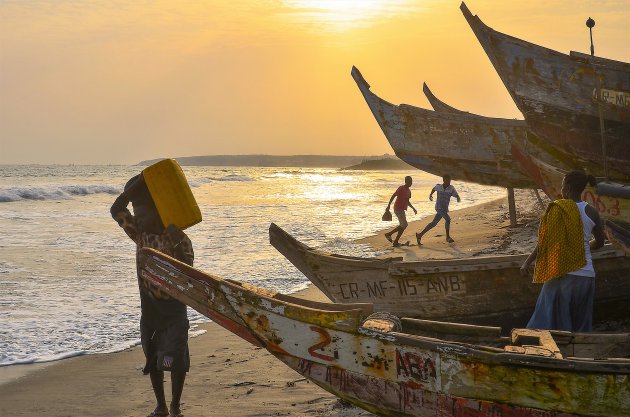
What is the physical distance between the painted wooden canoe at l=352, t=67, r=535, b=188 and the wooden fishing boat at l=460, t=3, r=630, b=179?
8.25 ft

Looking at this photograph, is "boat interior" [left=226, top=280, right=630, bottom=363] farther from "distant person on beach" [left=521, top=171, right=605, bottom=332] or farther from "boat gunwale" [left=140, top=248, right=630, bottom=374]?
"distant person on beach" [left=521, top=171, right=605, bottom=332]

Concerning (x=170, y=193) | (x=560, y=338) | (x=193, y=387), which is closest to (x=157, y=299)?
(x=170, y=193)

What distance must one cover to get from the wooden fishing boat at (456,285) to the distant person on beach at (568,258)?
1181mm

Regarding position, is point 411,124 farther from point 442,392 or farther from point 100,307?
point 442,392

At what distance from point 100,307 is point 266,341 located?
6.04m

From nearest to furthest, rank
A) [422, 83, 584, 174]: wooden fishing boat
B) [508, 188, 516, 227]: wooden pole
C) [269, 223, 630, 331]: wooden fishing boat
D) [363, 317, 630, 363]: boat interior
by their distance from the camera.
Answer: [363, 317, 630, 363]: boat interior
[269, 223, 630, 331]: wooden fishing boat
[422, 83, 584, 174]: wooden fishing boat
[508, 188, 516, 227]: wooden pole

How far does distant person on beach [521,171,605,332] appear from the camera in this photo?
18.3 feet

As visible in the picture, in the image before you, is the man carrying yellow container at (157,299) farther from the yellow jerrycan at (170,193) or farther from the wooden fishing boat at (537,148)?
the wooden fishing boat at (537,148)

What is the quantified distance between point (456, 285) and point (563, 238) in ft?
5.29

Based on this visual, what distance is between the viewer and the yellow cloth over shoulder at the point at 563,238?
5.57 meters

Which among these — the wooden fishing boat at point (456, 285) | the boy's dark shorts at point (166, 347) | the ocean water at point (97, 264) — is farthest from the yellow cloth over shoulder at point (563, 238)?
the ocean water at point (97, 264)

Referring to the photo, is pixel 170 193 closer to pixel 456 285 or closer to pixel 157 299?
pixel 157 299

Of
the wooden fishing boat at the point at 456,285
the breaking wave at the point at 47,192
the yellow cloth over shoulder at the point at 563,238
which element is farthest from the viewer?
the breaking wave at the point at 47,192

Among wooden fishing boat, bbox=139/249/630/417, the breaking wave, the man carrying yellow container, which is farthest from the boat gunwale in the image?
the breaking wave
